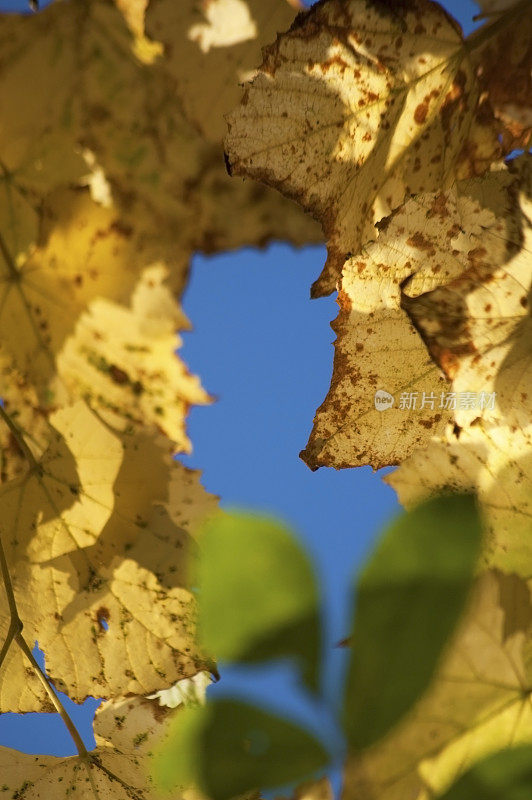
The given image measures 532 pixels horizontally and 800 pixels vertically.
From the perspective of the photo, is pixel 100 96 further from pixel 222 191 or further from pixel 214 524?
pixel 214 524

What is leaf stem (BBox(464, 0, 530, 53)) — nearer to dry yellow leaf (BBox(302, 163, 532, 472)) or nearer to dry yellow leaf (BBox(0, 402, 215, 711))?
dry yellow leaf (BBox(302, 163, 532, 472))

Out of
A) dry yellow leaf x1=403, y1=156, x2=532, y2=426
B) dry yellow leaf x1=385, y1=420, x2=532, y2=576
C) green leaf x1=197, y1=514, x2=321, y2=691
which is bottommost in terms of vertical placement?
green leaf x1=197, y1=514, x2=321, y2=691

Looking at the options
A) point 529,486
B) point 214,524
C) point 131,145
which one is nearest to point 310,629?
point 214,524

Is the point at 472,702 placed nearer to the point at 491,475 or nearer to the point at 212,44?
the point at 491,475

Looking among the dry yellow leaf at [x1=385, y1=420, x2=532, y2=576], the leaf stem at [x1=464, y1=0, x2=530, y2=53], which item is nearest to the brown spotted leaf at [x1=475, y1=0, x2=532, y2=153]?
the leaf stem at [x1=464, y1=0, x2=530, y2=53]

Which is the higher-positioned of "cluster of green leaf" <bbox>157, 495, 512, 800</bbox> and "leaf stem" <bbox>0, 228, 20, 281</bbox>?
"leaf stem" <bbox>0, 228, 20, 281</bbox>

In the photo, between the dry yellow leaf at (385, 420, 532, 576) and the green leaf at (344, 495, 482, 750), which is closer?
the green leaf at (344, 495, 482, 750)

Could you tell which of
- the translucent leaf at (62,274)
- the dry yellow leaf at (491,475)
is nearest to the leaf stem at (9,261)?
the translucent leaf at (62,274)
